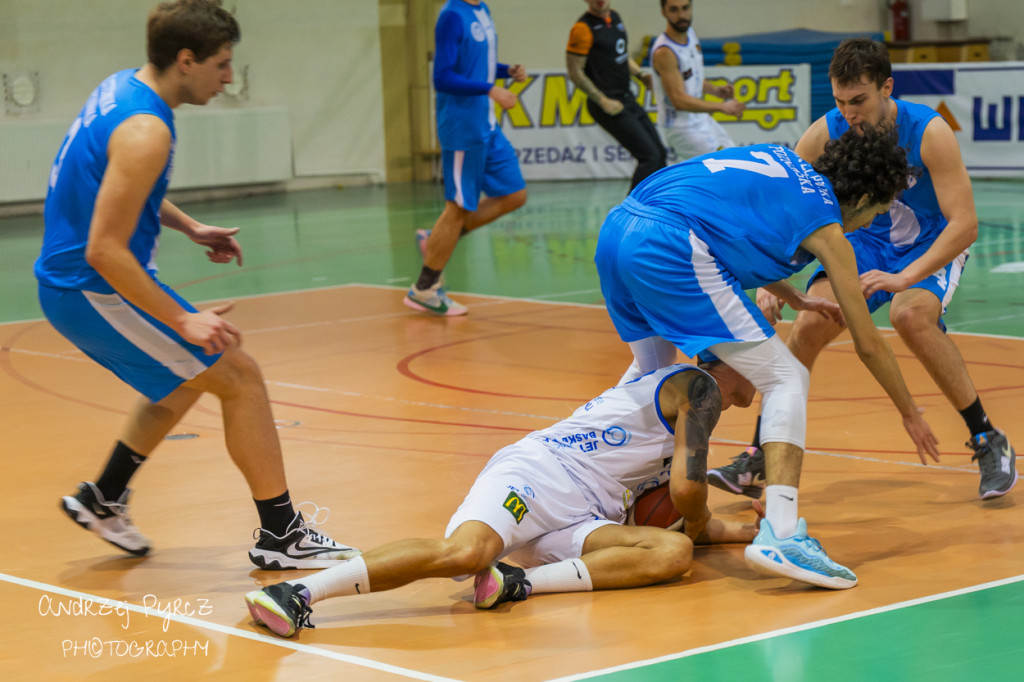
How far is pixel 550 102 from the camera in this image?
782 inches

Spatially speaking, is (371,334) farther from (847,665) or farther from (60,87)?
(60,87)

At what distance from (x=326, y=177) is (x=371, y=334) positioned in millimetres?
12630

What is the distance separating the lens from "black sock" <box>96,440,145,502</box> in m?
4.62

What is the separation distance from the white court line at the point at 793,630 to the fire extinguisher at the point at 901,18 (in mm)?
19969

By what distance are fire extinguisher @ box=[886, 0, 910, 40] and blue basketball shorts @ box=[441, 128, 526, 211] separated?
48.3 ft

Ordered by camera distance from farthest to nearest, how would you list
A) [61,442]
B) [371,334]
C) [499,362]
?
[371,334] → [499,362] → [61,442]

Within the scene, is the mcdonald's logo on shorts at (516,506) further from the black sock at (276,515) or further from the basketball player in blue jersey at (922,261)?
the basketball player in blue jersey at (922,261)

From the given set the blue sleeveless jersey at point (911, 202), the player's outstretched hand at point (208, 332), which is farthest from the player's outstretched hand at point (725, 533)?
the player's outstretched hand at point (208, 332)

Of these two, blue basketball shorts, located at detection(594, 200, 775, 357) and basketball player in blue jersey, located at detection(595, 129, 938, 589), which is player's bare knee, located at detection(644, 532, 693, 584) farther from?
blue basketball shorts, located at detection(594, 200, 775, 357)

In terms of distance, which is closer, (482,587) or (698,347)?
(482,587)

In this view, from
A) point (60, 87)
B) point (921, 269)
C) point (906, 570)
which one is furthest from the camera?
point (60, 87)

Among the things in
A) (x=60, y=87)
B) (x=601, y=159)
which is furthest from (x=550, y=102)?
(x=60, y=87)

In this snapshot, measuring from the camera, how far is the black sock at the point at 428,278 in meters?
9.38

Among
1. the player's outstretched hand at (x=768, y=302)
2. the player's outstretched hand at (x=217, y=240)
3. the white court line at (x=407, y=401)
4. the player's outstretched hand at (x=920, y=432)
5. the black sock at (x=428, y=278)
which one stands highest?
the player's outstretched hand at (x=217, y=240)
